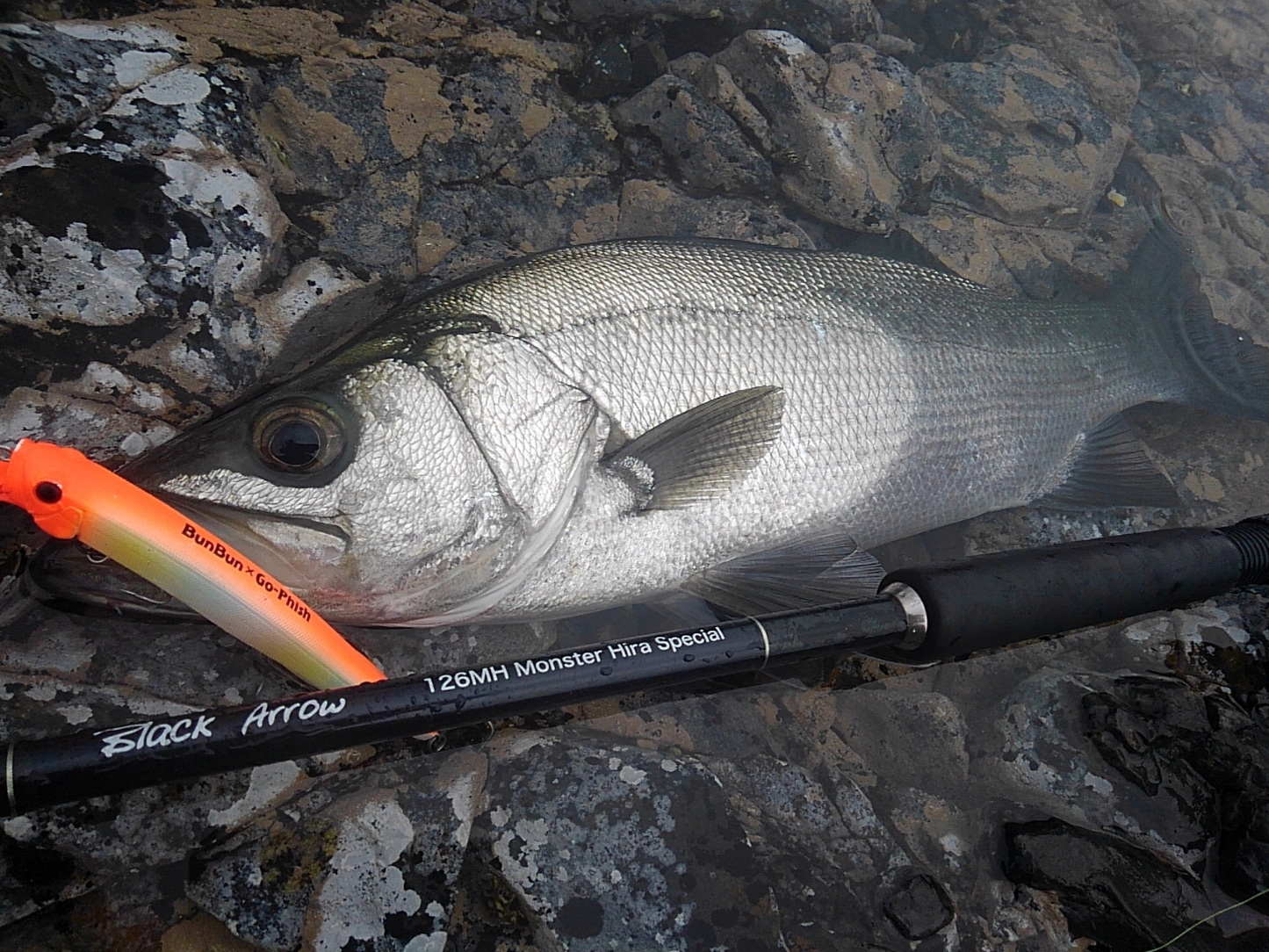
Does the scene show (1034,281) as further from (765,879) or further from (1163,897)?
(765,879)

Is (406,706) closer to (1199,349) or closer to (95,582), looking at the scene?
(95,582)

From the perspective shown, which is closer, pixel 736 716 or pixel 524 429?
pixel 524 429

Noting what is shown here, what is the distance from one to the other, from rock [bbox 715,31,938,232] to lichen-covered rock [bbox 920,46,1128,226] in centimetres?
45

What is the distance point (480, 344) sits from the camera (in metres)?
1.90

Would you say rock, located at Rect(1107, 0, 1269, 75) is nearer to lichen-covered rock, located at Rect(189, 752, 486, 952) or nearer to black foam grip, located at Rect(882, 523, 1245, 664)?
black foam grip, located at Rect(882, 523, 1245, 664)

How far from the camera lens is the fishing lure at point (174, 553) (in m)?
1.32

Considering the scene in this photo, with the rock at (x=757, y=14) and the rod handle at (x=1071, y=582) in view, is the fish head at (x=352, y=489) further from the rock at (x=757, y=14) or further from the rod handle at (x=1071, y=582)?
the rock at (x=757, y=14)

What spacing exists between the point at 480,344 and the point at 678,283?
2.17 ft

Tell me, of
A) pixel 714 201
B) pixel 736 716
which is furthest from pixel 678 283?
pixel 736 716

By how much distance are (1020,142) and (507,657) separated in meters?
3.27

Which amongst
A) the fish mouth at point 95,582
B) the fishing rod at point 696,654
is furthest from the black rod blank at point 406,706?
the fish mouth at point 95,582

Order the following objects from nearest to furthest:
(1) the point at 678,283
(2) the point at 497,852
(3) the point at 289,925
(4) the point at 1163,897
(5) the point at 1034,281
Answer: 1. (3) the point at 289,925
2. (2) the point at 497,852
3. (4) the point at 1163,897
4. (1) the point at 678,283
5. (5) the point at 1034,281

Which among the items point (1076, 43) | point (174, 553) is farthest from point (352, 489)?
point (1076, 43)

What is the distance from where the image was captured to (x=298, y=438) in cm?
165
